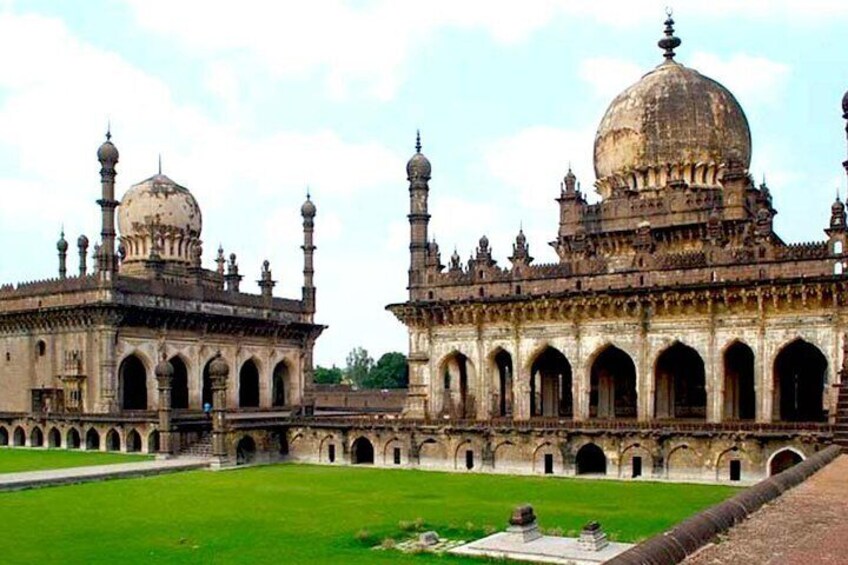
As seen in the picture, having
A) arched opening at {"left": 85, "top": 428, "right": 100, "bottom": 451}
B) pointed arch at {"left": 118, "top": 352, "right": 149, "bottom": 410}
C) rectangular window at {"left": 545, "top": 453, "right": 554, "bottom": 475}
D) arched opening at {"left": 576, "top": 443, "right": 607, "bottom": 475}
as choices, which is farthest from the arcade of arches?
pointed arch at {"left": 118, "top": 352, "right": 149, "bottom": 410}

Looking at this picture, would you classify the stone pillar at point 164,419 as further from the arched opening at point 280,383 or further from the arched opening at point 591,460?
the arched opening at point 280,383

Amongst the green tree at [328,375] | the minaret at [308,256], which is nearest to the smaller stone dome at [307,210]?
the minaret at [308,256]

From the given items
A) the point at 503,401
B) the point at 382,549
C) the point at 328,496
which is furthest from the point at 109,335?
the point at 382,549

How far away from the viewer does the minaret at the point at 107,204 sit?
28500 millimetres

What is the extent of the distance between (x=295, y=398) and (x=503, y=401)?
919 cm

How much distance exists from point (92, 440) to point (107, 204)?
6367 millimetres

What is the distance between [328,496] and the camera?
18.0 m

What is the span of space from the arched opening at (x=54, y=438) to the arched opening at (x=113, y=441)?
2068 mm

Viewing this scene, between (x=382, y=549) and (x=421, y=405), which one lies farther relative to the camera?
(x=421, y=405)

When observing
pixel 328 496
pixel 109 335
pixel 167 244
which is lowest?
pixel 328 496

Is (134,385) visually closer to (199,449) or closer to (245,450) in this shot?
(199,449)

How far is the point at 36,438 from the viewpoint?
28781 millimetres

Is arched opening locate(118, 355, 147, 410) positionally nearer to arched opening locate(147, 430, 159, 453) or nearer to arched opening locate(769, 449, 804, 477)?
arched opening locate(147, 430, 159, 453)

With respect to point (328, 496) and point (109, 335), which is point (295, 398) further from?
point (328, 496)
